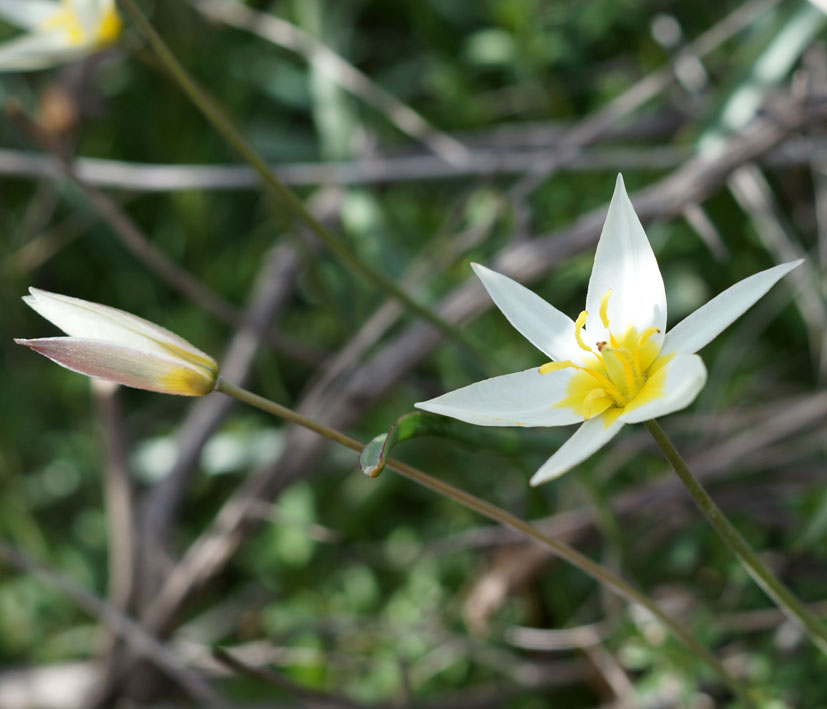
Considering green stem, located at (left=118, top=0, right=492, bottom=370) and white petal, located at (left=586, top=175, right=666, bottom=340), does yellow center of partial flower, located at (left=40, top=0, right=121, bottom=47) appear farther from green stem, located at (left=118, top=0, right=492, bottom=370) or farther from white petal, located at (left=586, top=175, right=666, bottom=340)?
white petal, located at (left=586, top=175, right=666, bottom=340)

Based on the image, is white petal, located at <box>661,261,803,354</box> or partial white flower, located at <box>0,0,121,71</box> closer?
white petal, located at <box>661,261,803,354</box>

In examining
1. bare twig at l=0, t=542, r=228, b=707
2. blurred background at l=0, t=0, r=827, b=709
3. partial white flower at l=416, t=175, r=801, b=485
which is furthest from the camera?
blurred background at l=0, t=0, r=827, b=709

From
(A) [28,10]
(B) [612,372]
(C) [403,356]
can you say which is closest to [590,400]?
(B) [612,372]

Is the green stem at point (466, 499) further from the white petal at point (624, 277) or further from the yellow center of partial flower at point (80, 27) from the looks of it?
the yellow center of partial flower at point (80, 27)

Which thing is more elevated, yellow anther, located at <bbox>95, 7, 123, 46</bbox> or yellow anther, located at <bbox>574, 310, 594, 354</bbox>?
yellow anther, located at <bbox>95, 7, 123, 46</bbox>

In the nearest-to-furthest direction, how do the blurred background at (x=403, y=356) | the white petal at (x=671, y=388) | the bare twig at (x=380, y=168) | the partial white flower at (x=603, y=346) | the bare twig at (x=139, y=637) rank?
1. the white petal at (x=671, y=388)
2. the partial white flower at (x=603, y=346)
3. the bare twig at (x=139, y=637)
4. the blurred background at (x=403, y=356)
5. the bare twig at (x=380, y=168)

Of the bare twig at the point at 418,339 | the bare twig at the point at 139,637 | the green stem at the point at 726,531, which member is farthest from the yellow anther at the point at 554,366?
the bare twig at the point at 139,637

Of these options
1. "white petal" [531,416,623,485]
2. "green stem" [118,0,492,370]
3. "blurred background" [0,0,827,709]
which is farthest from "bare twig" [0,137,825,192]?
"white petal" [531,416,623,485]

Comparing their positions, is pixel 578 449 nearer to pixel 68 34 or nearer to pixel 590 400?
pixel 590 400
